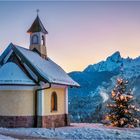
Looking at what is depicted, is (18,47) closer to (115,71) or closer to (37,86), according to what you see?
(37,86)

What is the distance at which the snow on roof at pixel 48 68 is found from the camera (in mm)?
24067

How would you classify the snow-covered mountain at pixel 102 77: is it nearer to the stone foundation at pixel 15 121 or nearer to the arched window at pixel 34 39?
the arched window at pixel 34 39

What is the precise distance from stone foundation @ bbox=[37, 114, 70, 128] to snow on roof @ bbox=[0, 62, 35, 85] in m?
2.62

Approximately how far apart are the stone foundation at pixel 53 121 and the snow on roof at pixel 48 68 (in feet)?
8.26

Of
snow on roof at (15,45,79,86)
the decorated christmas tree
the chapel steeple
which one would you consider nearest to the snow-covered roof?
snow on roof at (15,45,79,86)

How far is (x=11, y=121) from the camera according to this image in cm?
2311

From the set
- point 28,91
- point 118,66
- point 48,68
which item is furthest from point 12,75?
point 118,66

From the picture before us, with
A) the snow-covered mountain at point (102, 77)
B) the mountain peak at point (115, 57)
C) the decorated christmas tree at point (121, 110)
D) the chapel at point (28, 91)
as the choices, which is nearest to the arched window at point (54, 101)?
the chapel at point (28, 91)

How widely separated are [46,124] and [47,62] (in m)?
5.90

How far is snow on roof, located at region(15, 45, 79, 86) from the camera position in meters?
24.1

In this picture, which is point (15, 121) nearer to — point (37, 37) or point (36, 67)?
point (36, 67)

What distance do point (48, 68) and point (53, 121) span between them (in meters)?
4.10

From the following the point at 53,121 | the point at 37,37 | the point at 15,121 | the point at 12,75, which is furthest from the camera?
Answer: the point at 37,37

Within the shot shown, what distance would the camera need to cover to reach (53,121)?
24875 millimetres
